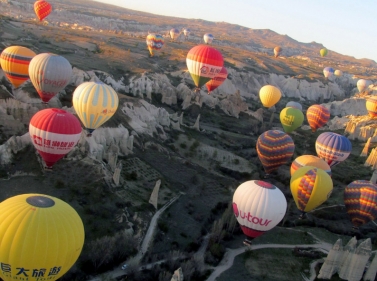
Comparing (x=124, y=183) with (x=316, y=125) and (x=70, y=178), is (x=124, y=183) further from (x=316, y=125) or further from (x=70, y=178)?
(x=316, y=125)

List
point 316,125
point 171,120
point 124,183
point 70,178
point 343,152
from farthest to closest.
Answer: point 316,125
point 171,120
point 343,152
point 124,183
point 70,178

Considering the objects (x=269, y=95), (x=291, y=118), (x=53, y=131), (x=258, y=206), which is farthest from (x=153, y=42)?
(x=258, y=206)

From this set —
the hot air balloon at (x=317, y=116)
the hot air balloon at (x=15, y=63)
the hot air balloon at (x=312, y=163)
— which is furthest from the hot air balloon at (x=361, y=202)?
the hot air balloon at (x=15, y=63)

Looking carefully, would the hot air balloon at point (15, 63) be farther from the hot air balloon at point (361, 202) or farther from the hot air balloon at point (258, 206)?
the hot air balloon at point (361, 202)

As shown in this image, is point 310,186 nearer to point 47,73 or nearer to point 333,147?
point 333,147

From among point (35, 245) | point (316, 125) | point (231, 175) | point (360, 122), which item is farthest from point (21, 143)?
point (360, 122)

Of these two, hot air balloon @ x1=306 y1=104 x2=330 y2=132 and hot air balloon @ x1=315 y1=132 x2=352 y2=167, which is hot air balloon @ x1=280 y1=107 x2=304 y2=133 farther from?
hot air balloon @ x1=315 y1=132 x2=352 y2=167
